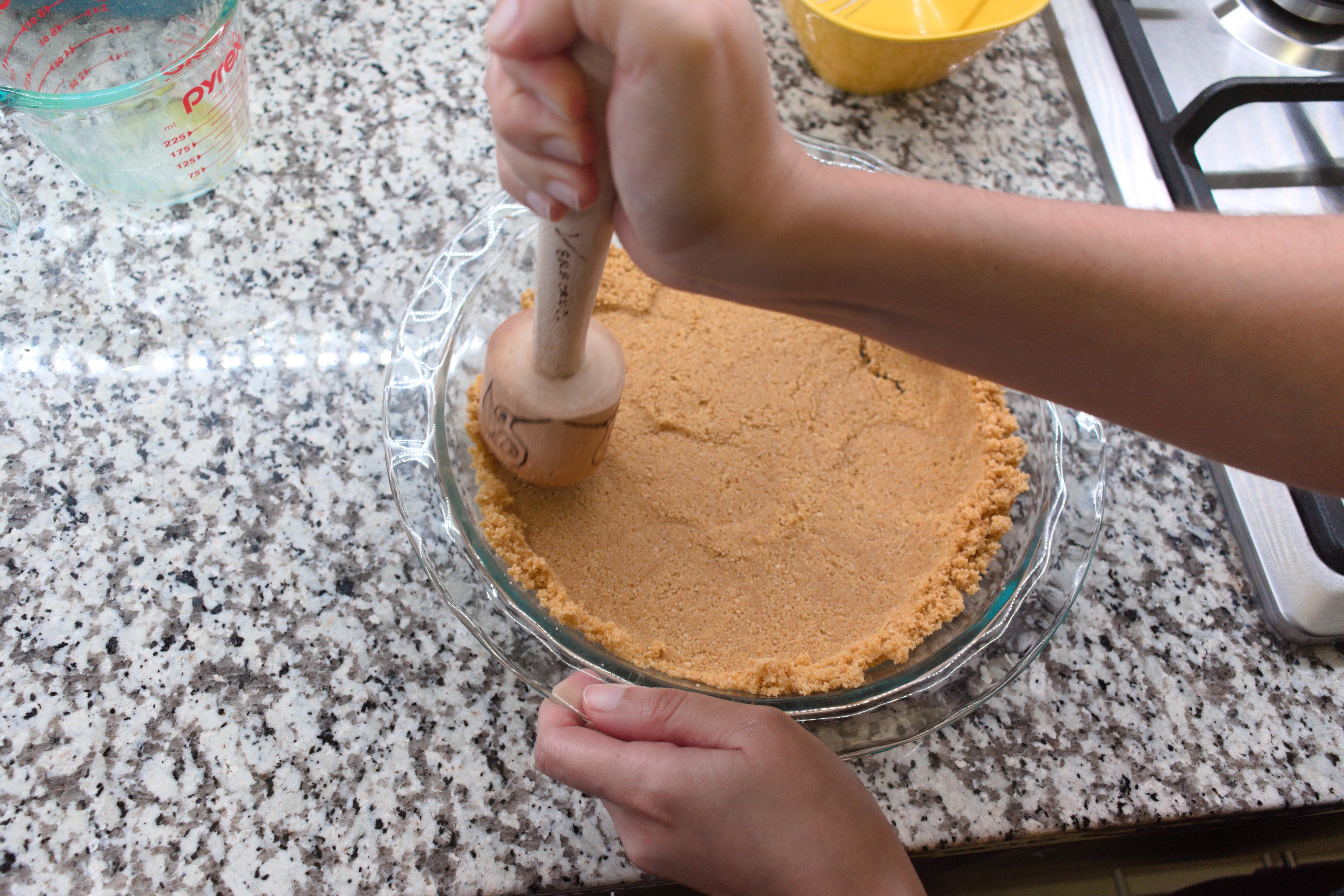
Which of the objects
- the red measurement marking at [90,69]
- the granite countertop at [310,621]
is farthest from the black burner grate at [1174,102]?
the red measurement marking at [90,69]

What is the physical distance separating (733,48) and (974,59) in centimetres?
79

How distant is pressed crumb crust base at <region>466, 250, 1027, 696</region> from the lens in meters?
0.65

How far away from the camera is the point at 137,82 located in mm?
694

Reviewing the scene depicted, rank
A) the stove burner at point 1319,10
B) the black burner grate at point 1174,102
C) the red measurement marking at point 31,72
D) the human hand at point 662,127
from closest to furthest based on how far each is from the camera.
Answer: the human hand at point 662,127 → the red measurement marking at point 31,72 → the black burner grate at point 1174,102 → the stove burner at point 1319,10

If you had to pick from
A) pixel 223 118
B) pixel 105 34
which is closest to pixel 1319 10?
pixel 223 118

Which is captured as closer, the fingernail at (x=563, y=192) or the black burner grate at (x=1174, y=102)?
the fingernail at (x=563, y=192)

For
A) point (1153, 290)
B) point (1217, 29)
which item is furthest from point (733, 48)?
point (1217, 29)

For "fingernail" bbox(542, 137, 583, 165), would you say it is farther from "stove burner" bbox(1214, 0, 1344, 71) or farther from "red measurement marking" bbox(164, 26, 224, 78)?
"stove burner" bbox(1214, 0, 1344, 71)

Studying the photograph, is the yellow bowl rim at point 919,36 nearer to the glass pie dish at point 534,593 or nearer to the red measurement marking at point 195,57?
the glass pie dish at point 534,593

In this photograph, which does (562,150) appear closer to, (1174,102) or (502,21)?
(502,21)

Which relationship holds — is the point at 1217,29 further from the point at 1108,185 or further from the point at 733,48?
the point at 733,48

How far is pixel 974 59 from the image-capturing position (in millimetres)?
1008

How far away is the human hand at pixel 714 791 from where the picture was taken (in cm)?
57

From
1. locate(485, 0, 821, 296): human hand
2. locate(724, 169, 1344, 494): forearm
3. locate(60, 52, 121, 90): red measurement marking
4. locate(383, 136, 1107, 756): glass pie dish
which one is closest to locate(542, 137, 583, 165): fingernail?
locate(485, 0, 821, 296): human hand
